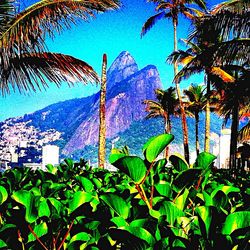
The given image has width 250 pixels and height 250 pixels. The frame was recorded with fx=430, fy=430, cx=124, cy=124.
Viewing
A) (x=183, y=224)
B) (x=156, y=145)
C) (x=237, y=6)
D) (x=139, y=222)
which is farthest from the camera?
(x=237, y=6)

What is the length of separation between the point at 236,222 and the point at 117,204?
0.39 metres

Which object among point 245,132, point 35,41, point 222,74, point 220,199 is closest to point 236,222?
point 220,199

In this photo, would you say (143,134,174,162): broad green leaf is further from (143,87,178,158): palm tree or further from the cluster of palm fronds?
(143,87,178,158): palm tree

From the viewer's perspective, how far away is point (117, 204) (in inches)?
54.5

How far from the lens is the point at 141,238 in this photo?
1091 mm

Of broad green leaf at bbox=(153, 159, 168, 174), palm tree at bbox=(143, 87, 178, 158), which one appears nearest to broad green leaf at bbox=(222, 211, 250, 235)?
broad green leaf at bbox=(153, 159, 168, 174)

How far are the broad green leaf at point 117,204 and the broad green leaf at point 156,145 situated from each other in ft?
0.64

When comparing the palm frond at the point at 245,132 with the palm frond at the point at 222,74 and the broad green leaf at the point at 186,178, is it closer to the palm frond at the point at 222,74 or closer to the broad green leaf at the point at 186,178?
the palm frond at the point at 222,74

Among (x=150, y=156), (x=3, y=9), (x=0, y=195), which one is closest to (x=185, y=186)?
(x=150, y=156)

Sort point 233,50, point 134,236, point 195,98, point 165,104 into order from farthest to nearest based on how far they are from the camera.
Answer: point 165,104 < point 195,98 < point 233,50 < point 134,236

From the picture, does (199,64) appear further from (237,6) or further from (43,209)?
(43,209)

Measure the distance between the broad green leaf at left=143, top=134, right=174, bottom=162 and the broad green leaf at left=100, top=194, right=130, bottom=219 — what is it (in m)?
0.20

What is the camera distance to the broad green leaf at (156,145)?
4.79 feet

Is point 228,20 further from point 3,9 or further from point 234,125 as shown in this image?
point 234,125
